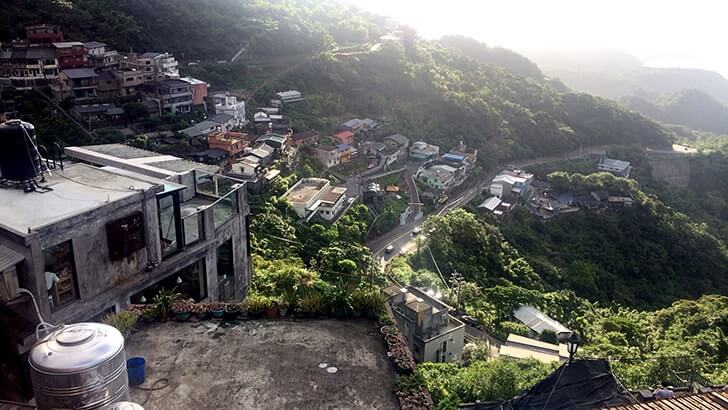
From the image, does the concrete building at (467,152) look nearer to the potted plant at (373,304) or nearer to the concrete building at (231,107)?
the concrete building at (231,107)

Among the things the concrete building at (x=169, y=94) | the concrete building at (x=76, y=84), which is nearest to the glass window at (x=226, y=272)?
the concrete building at (x=169, y=94)

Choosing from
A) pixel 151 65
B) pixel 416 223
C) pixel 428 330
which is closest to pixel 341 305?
pixel 428 330

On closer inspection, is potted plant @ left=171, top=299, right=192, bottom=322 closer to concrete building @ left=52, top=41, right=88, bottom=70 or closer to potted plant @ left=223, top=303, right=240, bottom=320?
potted plant @ left=223, top=303, right=240, bottom=320

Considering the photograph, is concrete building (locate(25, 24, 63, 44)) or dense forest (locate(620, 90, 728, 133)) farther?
dense forest (locate(620, 90, 728, 133))

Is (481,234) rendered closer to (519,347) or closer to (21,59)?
(519,347)

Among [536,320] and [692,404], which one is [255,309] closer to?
[692,404]

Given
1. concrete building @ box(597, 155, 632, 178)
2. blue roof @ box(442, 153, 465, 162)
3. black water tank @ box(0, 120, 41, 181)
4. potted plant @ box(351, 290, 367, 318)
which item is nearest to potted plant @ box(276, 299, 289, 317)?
potted plant @ box(351, 290, 367, 318)
